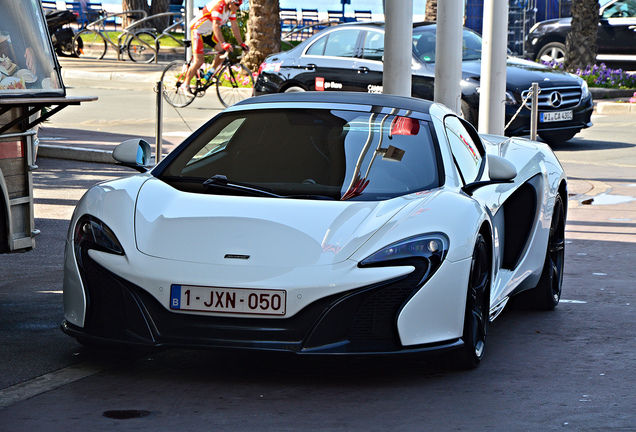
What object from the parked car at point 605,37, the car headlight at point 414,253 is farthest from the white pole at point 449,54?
the parked car at point 605,37

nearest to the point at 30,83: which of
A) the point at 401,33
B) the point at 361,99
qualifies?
the point at 361,99

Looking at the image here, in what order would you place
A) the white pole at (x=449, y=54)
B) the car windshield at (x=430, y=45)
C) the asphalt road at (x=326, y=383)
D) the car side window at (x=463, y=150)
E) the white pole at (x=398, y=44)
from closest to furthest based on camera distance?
the asphalt road at (x=326, y=383) → the car side window at (x=463, y=150) → the white pole at (x=398, y=44) → the white pole at (x=449, y=54) → the car windshield at (x=430, y=45)

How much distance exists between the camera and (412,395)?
15.0ft

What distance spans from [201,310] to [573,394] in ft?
5.28

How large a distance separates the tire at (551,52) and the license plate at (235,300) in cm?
2222

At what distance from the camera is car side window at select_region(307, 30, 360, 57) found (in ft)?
53.2

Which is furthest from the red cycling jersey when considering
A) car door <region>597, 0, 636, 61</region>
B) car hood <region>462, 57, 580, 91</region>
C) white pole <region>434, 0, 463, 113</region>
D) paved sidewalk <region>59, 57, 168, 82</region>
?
car door <region>597, 0, 636, 61</region>

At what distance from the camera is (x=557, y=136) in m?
15.4

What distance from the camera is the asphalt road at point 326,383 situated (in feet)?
13.8

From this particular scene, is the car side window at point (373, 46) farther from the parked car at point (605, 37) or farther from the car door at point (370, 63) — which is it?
the parked car at point (605, 37)

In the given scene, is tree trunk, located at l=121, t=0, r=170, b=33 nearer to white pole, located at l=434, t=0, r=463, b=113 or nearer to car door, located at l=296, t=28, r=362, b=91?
car door, located at l=296, t=28, r=362, b=91

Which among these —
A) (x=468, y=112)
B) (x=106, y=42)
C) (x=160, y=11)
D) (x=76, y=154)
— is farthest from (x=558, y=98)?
(x=160, y=11)

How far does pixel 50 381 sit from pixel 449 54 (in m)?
6.73

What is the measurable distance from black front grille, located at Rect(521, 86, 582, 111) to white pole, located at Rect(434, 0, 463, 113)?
13.8 ft
